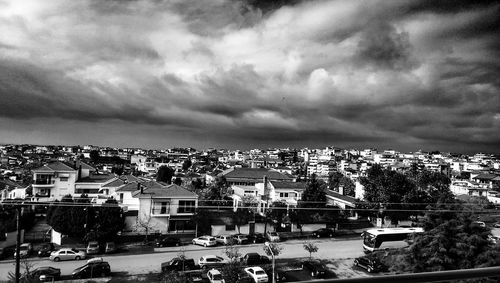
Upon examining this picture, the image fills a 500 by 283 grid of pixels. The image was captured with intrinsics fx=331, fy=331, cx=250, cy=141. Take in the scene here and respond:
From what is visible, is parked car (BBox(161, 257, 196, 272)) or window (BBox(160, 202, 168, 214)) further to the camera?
window (BBox(160, 202, 168, 214))

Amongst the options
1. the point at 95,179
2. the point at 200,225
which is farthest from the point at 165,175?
the point at 200,225

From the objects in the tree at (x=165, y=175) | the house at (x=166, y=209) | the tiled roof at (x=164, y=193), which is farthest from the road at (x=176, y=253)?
the tree at (x=165, y=175)

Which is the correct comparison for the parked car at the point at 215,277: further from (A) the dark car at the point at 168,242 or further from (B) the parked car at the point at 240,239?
(B) the parked car at the point at 240,239

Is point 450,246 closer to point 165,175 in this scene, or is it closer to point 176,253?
point 176,253

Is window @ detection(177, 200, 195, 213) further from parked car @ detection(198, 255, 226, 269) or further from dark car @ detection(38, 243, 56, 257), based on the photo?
dark car @ detection(38, 243, 56, 257)

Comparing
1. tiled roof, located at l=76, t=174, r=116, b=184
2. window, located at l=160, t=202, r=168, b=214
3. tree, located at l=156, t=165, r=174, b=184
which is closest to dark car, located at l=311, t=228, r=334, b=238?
window, located at l=160, t=202, r=168, b=214

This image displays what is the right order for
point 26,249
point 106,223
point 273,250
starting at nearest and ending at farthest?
point 273,250 → point 26,249 → point 106,223
